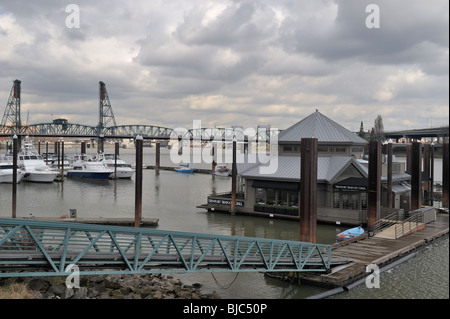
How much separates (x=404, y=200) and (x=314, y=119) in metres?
10.8

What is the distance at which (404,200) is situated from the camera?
129 feet

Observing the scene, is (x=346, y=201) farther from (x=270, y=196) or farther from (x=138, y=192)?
(x=138, y=192)

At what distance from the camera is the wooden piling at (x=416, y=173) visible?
117 ft

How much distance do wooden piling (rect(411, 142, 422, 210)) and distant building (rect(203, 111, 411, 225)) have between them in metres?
1.42

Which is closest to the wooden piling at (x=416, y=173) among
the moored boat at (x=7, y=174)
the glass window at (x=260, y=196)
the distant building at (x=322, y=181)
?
the distant building at (x=322, y=181)

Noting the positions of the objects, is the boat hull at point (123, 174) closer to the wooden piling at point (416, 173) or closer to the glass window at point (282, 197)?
the glass window at point (282, 197)

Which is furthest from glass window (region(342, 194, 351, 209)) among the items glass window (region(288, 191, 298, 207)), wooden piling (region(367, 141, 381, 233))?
wooden piling (region(367, 141, 381, 233))

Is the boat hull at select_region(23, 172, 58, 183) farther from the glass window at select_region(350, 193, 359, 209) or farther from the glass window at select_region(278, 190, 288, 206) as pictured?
the glass window at select_region(350, 193, 359, 209)

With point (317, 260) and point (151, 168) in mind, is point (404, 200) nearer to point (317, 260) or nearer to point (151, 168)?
point (317, 260)

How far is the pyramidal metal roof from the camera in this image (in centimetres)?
3934

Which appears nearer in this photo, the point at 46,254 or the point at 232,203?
the point at 46,254

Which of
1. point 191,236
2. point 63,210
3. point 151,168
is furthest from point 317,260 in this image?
point 151,168

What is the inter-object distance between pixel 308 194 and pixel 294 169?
1554cm

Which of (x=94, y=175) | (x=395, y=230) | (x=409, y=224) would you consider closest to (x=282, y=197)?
(x=409, y=224)
